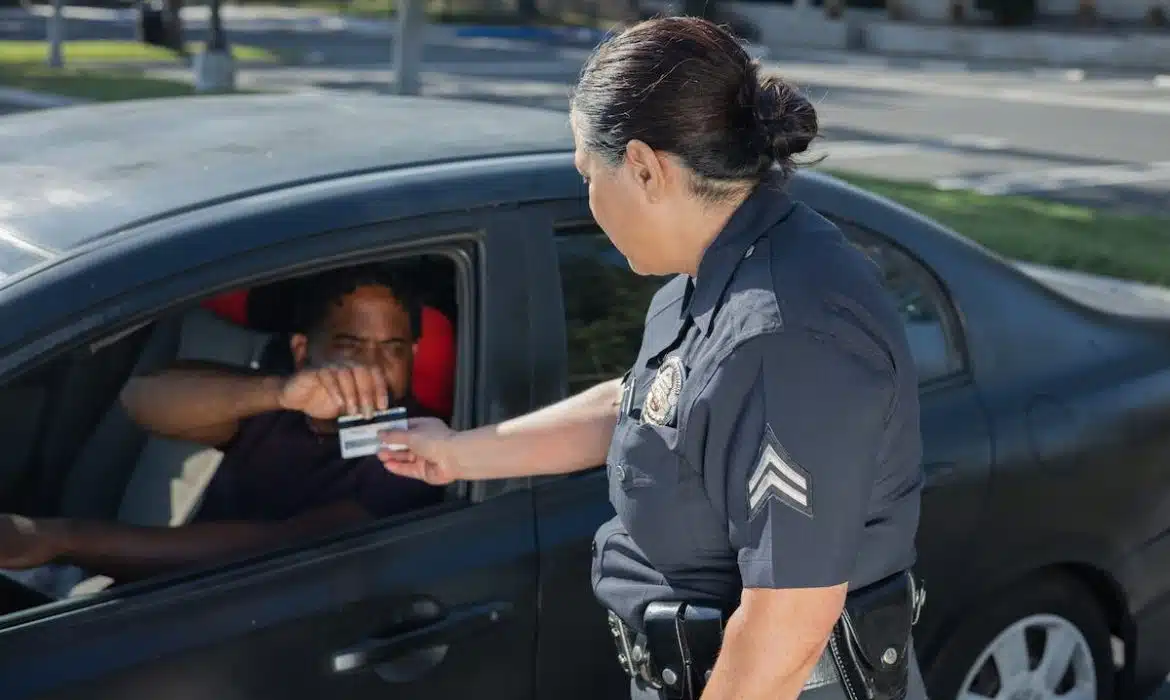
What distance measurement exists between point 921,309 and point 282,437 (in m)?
1.28

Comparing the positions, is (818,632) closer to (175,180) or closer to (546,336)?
(546,336)

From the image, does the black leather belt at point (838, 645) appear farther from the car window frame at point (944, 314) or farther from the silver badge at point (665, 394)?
the car window frame at point (944, 314)

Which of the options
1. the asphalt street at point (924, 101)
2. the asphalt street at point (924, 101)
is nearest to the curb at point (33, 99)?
the asphalt street at point (924, 101)

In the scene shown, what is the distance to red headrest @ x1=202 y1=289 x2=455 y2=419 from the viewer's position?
2.47 meters

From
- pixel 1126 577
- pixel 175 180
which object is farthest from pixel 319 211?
pixel 1126 577

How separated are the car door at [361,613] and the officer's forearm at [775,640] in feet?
1.93

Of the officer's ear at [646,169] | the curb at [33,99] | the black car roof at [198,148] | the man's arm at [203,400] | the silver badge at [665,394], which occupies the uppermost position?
the officer's ear at [646,169]

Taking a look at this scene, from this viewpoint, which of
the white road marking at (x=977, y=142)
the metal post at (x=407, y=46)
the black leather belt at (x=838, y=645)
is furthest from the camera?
the white road marking at (x=977, y=142)

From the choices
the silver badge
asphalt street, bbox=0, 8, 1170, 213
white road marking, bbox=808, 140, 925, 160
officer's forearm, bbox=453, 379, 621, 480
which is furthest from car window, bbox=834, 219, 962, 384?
white road marking, bbox=808, 140, 925, 160

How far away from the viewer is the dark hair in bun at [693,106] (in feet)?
5.58

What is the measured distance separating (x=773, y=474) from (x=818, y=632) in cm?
21

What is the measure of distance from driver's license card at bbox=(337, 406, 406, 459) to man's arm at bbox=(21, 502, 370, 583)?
0.09 meters

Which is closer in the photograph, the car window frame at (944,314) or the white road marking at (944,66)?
the car window frame at (944,314)

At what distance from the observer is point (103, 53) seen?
2331 cm
